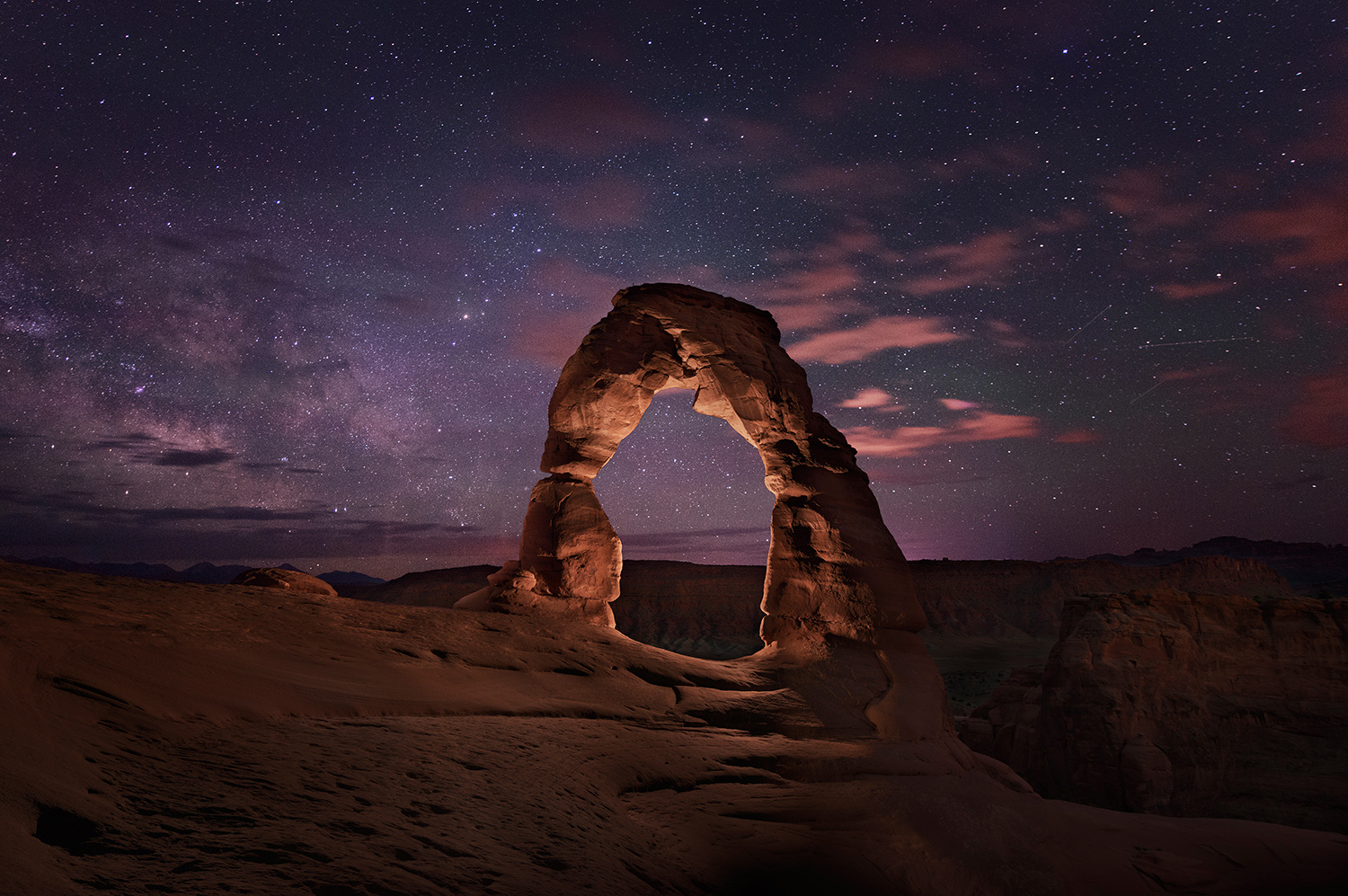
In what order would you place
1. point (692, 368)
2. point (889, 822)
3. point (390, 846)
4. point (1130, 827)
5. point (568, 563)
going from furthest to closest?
point (692, 368)
point (568, 563)
point (1130, 827)
point (889, 822)
point (390, 846)

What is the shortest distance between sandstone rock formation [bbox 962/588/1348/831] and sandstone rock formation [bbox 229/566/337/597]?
72.0 ft

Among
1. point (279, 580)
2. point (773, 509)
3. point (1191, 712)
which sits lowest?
point (1191, 712)

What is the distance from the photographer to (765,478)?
13.0 m

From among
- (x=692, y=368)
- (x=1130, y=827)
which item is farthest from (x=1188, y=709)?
(x=692, y=368)

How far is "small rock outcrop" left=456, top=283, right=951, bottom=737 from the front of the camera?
10906 millimetres

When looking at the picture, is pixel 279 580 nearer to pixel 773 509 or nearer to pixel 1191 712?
pixel 773 509

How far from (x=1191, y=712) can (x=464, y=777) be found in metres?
25.4

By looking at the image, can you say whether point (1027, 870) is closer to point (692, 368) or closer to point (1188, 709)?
point (692, 368)

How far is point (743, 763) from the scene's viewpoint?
7.24 metres

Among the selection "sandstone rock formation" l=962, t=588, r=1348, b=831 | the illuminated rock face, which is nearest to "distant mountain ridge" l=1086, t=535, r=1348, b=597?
"sandstone rock formation" l=962, t=588, r=1348, b=831

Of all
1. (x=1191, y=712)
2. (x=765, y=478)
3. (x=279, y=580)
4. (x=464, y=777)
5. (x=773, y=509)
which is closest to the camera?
(x=464, y=777)

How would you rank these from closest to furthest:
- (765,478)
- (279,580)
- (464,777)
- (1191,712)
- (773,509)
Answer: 1. (464,777)
2. (279,580)
3. (773,509)
4. (765,478)
5. (1191,712)

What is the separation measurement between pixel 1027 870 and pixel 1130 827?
366 cm

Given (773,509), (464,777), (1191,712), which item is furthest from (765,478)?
(1191,712)
